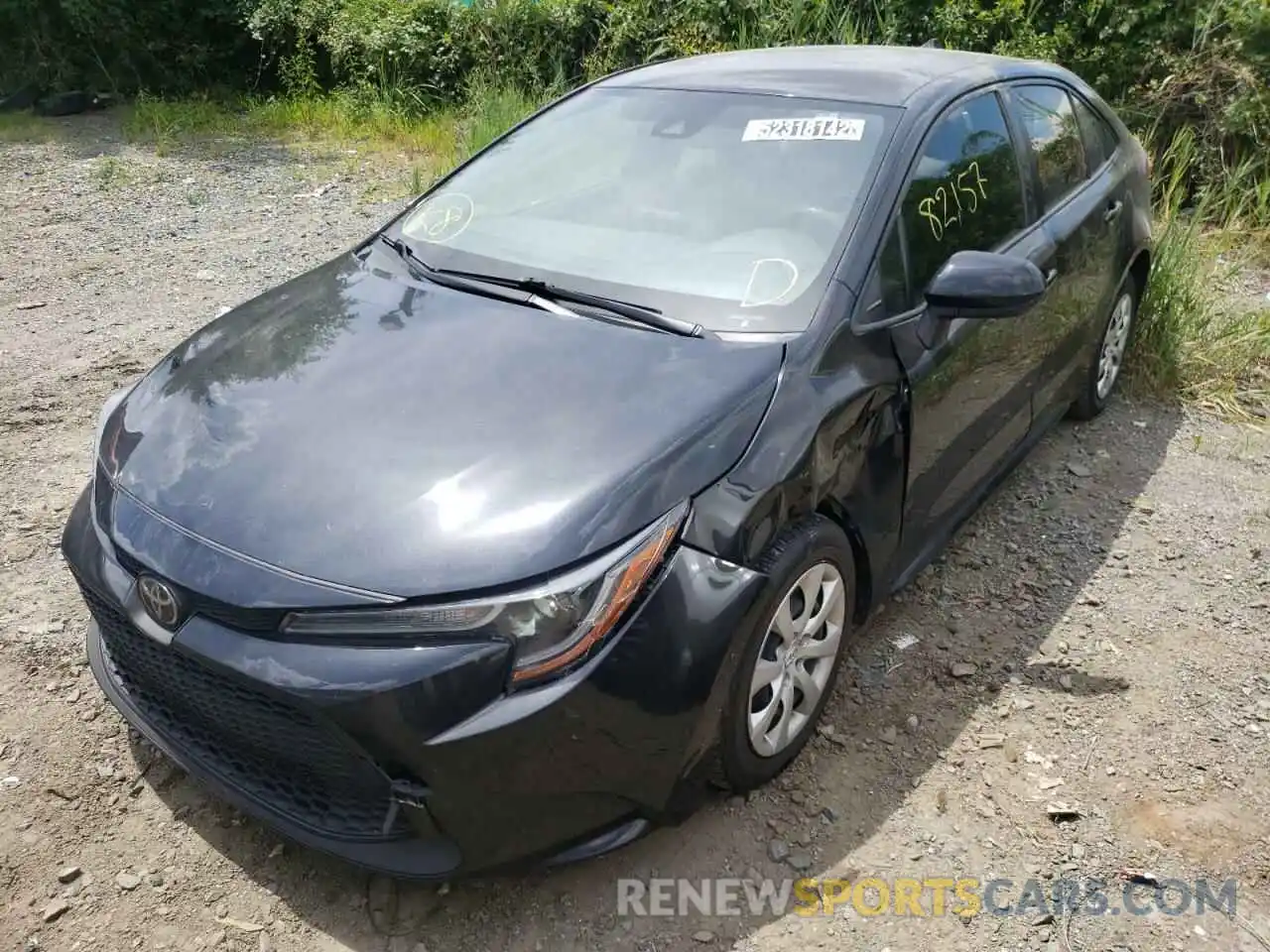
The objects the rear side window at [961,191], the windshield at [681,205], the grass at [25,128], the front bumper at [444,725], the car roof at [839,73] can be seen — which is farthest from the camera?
the grass at [25,128]

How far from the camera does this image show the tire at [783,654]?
223cm

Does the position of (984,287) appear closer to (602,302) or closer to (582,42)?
(602,302)

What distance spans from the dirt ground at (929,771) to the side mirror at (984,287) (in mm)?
1033

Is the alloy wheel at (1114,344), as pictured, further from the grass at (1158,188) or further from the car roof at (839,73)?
the car roof at (839,73)

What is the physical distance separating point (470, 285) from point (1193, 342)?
3660 millimetres

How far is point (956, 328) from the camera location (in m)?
2.89

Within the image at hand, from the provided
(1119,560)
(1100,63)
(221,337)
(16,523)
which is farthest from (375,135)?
(1119,560)

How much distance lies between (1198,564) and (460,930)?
274cm

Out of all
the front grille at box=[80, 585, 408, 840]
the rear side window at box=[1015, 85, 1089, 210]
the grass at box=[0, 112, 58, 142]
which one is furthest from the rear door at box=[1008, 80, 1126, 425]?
the grass at box=[0, 112, 58, 142]

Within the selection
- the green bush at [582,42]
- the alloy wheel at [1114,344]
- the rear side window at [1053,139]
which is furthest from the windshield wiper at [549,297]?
the green bush at [582,42]

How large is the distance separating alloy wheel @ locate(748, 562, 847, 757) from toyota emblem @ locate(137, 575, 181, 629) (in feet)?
3.91

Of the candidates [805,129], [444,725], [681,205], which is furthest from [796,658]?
[805,129]

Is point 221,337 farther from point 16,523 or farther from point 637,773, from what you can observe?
point 637,773

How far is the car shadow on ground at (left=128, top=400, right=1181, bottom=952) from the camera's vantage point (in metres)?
2.24
